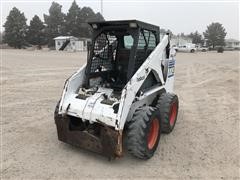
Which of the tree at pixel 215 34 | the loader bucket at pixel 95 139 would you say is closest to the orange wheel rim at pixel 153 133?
the loader bucket at pixel 95 139

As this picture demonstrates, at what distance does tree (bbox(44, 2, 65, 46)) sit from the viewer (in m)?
60.3

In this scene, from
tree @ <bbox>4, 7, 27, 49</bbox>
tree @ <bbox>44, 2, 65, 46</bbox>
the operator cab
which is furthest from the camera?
tree @ <bbox>44, 2, 65, 46</bbox>

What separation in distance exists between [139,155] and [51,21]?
63.7 m

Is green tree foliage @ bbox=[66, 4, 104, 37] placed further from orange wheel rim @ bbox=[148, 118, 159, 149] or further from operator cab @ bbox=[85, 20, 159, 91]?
orange wheel rim @ bbox=[148, 118, 159, 149]

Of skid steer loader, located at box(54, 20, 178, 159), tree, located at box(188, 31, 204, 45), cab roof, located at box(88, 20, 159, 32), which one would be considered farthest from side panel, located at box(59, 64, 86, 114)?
tree, located at box(188, 31, 204, 45)

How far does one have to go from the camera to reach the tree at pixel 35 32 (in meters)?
55.9

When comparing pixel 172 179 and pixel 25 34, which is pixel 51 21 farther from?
pixel 172 179

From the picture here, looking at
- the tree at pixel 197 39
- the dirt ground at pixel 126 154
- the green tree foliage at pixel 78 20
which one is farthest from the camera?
the tree at pixel 197 39

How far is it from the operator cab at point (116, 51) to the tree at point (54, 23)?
5634 cm

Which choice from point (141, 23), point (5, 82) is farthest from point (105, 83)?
point (5, 82)

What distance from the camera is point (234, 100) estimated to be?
767cm

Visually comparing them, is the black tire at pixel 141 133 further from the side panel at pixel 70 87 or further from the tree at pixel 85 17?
the tree at pixel 85 17

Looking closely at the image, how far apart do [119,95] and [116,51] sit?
1.11 m

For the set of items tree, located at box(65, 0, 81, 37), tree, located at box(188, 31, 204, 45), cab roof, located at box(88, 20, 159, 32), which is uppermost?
tree, located at box(65, 0, 81, 37)
